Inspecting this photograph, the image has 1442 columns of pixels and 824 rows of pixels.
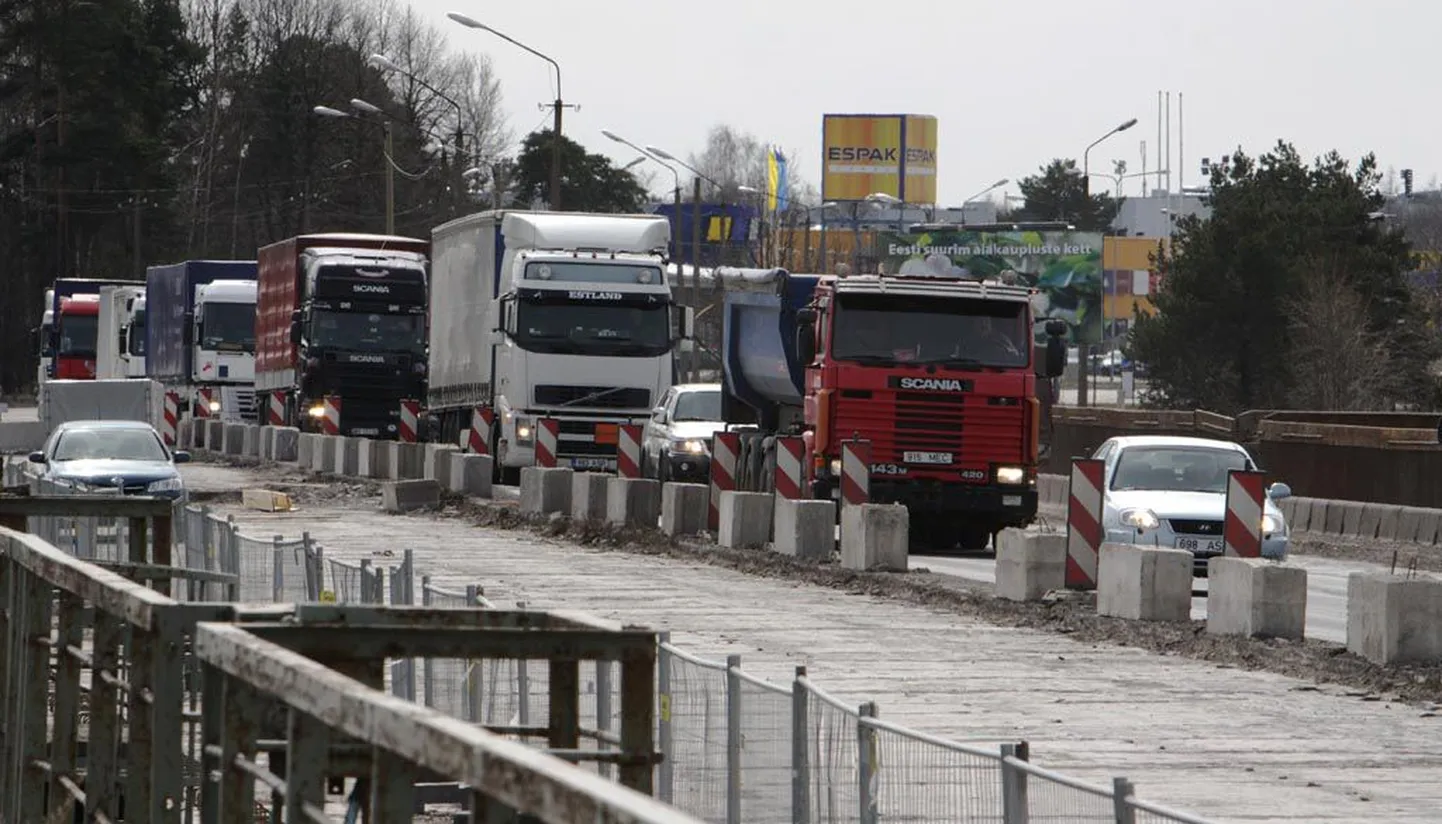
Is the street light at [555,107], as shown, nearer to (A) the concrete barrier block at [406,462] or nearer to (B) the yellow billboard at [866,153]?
(A) the concrete barrier block at [406,462]

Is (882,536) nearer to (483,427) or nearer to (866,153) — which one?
(483,427)

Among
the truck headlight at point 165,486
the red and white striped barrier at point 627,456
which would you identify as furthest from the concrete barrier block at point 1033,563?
the truck headlight at point 165,486

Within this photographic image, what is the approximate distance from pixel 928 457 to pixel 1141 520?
5.15 meters

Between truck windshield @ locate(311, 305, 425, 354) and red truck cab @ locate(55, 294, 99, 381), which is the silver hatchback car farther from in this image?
red truck cab @ locate(55, 294, 99, 381)

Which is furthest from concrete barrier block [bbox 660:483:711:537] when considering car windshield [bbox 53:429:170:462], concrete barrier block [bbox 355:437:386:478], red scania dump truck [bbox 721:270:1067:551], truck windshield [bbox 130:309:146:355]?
truck windshield [bbox 130:309:146:355]

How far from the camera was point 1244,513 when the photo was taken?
21.2m

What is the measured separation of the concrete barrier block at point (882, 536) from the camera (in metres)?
25.8

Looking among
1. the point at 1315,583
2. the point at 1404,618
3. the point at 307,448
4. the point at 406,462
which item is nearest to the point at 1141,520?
the point at 1315,583

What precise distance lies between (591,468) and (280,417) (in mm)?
14858

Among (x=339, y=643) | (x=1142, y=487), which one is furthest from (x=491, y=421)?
(x=339, y=643)

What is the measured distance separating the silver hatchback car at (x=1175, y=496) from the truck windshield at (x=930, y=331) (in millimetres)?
2811

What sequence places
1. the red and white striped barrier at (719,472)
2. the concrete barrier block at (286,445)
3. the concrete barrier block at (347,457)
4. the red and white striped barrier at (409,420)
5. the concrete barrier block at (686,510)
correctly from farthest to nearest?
the concrete barrier block at (286,445)
the red and white striped barrier at (409,420)
the concrete barrier block at (347,457)
the red and white striped barrier at (719,472)
the concrete barrier block at (686,510)

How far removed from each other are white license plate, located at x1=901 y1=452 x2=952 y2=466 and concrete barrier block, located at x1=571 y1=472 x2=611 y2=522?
5.09m

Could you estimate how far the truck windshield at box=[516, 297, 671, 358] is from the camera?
3938cm
